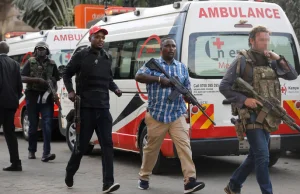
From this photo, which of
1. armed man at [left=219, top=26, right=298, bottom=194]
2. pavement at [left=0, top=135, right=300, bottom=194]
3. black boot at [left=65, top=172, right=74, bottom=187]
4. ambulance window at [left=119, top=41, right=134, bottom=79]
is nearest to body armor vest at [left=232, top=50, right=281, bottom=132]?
armed man at [left=219, top=26, right=298, bottom=194]

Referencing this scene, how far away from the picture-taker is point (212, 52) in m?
8.77

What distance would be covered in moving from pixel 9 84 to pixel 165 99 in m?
2.66

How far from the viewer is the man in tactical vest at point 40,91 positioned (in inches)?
415

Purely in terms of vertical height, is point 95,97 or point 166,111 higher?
point 95,97

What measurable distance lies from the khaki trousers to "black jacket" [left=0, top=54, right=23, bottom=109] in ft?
7.65

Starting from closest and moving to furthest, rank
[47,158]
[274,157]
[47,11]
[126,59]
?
[274,157] → [126,59] → [47,158] → [47,11]

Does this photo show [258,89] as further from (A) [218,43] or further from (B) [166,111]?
(A) [218,43]

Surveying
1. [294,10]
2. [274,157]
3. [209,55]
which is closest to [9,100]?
[209,55]

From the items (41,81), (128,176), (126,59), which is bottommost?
(128,176)

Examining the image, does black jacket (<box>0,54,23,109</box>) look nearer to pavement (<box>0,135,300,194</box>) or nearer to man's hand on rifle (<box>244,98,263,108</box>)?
pavement (<box>0,135,300,194</box>)

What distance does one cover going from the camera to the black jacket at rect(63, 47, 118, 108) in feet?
24.9

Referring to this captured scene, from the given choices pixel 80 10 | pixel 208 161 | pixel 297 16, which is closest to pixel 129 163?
pixel 208 161

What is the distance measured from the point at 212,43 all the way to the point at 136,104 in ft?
4.96

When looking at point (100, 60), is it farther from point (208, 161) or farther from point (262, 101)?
point (208, 161)
